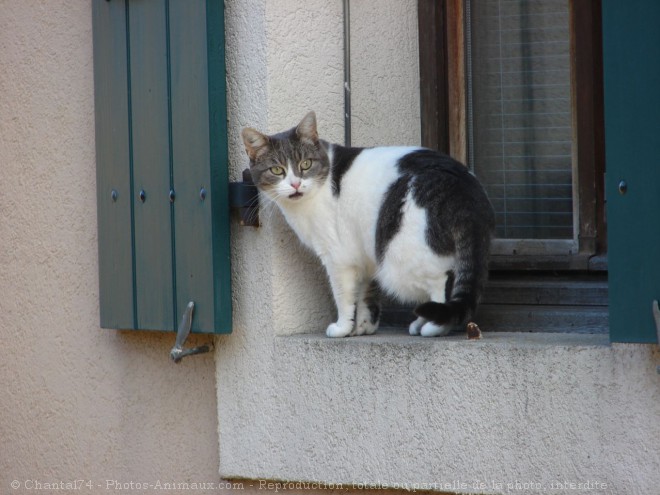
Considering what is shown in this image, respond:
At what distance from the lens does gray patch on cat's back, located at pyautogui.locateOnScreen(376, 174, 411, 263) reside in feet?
10.2

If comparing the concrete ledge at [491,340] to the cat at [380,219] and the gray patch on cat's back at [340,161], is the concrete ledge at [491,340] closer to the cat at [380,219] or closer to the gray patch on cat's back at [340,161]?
the cat at [380,219]

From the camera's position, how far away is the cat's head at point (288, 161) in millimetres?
3227

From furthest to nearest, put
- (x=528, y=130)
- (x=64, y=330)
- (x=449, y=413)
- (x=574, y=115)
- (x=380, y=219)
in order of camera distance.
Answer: (x=64, y=330), (x=528, y=130), (x=574, y=115), (x=380, y=219), (x=449, y=413)

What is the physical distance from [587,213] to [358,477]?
1364 mm

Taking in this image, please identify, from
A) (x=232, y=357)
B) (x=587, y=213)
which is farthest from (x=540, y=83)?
(x=232, y=357)

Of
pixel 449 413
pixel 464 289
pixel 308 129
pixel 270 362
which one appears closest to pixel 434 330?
pixel 464 289

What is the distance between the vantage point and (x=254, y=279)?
335 cm

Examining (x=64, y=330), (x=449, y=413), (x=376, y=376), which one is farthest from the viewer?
(x=64, y=330)

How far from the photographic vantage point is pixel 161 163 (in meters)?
3.36

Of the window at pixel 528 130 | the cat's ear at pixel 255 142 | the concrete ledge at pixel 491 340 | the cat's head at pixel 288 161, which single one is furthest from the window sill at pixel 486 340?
the cat's ear at pixel 255 142

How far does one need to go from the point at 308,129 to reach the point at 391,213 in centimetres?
44

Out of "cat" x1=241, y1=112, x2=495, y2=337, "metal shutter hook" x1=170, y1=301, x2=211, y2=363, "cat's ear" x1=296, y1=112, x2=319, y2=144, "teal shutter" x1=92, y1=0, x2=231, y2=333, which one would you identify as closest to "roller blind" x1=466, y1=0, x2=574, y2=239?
"cat" x1=241, y1=112, x2=495, y2=337

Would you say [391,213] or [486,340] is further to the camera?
[391,213]

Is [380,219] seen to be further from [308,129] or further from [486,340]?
[486,340]
